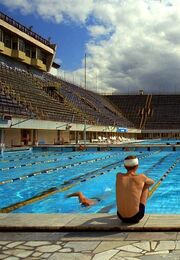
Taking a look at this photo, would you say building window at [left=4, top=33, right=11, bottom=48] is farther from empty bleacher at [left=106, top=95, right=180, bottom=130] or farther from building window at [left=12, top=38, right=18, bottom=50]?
empty bleacher at [left=106, top=95, right=180, bottom=130]

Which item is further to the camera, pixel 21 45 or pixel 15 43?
pixel 21 45

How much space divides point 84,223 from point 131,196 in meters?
0.70

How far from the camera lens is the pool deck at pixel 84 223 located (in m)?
5.01

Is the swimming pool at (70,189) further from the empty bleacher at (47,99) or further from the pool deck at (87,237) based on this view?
the empty bleacher at (47,99)

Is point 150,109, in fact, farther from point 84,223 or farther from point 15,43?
point 84,223

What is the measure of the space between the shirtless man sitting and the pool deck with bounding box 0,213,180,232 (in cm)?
11

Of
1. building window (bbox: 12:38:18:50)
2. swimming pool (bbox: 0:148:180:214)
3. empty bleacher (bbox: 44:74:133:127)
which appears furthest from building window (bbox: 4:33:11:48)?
swimming pool (bbox: 0:148:180:214)

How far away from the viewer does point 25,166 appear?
1731 centimetres

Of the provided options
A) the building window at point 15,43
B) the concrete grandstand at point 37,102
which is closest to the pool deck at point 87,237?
the concrete grandstand at point 37,102

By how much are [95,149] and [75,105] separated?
56.3ft

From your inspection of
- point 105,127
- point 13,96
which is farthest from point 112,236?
point 105,127

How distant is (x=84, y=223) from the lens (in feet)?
17.3

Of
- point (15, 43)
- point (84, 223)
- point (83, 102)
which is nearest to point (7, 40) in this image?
point (15, 43)

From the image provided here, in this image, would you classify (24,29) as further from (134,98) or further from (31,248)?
(31,248)
